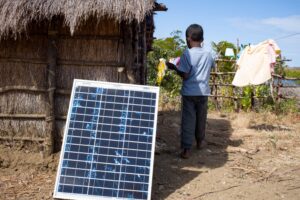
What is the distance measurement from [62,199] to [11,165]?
5.24 ft

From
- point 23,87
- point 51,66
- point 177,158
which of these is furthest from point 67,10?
point 177,158

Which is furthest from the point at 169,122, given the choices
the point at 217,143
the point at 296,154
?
the point at 296,154

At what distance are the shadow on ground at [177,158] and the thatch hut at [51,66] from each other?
55.6 inches

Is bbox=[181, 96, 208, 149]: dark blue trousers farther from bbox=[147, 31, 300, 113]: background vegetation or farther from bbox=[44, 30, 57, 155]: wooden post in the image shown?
bbox=[147, 31, 300, 113]: background vegetation

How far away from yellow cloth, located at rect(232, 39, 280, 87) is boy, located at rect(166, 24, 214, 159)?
3.02 metres

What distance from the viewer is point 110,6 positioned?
4.42 m

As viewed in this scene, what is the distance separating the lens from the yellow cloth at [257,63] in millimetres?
7980

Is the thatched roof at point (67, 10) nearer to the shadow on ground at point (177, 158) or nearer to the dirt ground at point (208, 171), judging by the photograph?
the dirt ground at point (208, 171)

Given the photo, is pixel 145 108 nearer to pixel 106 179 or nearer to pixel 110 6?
pixel 106 179

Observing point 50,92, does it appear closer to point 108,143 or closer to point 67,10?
point 67,10

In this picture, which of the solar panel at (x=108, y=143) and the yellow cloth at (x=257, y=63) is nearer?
the solar panel at (x=108, y=143)

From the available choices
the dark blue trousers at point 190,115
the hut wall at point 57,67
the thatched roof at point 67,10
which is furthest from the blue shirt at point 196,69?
the thatched roof at point 67,10

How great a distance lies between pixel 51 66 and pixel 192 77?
2129 millimetres

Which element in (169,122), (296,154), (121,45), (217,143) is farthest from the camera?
(169,122)
